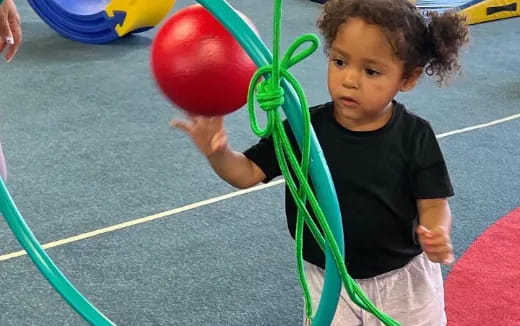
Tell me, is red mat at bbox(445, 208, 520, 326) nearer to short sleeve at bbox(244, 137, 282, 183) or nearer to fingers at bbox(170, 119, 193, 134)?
short sleeve at bbox(244, 137, 282, 183)

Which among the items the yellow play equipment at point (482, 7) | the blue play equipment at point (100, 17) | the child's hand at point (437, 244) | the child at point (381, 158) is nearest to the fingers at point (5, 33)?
the child at point (381, 158)

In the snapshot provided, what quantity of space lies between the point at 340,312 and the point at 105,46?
2.61m

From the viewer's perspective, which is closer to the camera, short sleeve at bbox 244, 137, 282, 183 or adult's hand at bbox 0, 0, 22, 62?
short sleeve at bbox 244, 137, 282, 183

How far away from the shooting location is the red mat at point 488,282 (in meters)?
1.49

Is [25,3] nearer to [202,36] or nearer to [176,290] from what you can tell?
[176,290]

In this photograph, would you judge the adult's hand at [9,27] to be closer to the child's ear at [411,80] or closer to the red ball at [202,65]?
the red ball at [202,65]

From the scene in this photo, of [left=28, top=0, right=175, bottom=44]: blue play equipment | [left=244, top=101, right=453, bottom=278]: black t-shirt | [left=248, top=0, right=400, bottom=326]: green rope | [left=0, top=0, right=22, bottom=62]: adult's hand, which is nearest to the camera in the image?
[left=248, top=0, right=400, bottom=326]: green rope

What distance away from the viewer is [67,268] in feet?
Result: 5.36

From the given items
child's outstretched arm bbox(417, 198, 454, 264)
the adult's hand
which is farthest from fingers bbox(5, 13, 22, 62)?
child's outstretched arm bbox(417, 198, 454, 264)

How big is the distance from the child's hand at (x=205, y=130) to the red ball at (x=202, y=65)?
1cm

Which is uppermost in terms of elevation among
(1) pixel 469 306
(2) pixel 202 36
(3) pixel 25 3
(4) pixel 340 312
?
(2) pixel 202 36

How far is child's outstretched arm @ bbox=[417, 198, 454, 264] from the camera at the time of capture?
2.89ft

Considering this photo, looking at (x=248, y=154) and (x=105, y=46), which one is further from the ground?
(x=248, y=154)

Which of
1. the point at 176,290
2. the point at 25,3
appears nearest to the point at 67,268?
the point at 176,290
